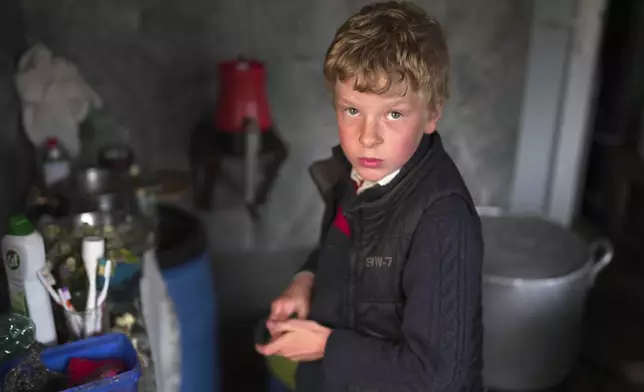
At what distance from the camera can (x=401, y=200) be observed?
798 mm

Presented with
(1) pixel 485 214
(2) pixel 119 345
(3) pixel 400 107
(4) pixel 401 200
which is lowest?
(1) pixel 485 214

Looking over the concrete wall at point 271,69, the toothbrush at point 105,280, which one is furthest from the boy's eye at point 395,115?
the concrete wall at point 271,69

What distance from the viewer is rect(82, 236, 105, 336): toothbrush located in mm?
783

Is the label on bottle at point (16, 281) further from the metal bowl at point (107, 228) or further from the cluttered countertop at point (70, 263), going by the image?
the metal bowl at point (107, 228)

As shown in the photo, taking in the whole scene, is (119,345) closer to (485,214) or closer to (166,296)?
(166,296)

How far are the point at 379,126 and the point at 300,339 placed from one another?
0.28 m

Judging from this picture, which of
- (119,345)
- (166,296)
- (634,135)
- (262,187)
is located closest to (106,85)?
(262,187)

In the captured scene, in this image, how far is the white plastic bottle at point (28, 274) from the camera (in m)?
0.76

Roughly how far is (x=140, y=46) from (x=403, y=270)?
99 centimetres

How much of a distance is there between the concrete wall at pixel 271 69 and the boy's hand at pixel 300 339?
2.82 feet

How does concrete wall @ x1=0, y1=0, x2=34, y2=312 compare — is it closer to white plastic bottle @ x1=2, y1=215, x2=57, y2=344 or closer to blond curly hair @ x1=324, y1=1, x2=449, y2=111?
white plastic bottle @ x1=2, y1=215, x2=57, y2=344

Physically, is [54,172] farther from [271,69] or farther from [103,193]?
[271,69]

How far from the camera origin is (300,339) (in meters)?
0.83

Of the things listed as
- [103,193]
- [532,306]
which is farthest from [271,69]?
[532,306]
